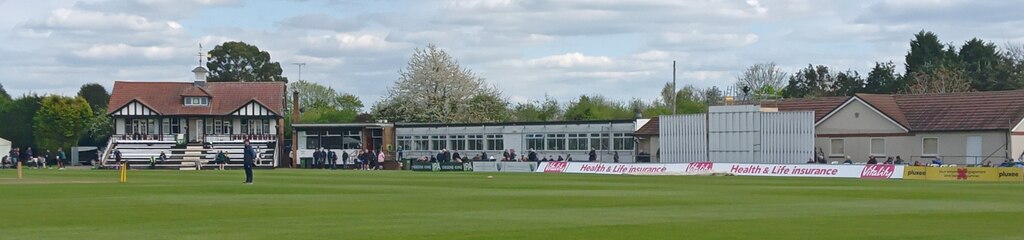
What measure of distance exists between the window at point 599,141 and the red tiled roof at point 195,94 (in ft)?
77.5

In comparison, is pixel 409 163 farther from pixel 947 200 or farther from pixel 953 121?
pixel 947 200

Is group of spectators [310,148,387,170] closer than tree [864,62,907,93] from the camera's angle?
Yes

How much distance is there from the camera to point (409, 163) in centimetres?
7344

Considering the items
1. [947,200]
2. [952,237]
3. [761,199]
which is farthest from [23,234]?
[947,200]

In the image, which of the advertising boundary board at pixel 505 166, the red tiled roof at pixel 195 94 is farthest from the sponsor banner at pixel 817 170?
the red tiled roof at pixel 195 94

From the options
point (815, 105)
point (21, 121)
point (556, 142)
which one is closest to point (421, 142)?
point (556, 142)

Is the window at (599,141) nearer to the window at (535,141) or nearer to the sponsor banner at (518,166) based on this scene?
the window at (535,141)

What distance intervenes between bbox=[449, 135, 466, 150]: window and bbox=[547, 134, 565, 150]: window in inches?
262

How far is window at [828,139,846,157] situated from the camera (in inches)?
2547

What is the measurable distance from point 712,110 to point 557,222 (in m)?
46.5

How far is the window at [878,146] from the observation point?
63.3 metres

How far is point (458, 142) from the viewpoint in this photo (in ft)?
273

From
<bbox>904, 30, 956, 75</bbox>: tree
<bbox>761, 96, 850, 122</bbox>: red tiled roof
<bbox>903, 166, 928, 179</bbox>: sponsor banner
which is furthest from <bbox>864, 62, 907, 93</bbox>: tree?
<bbox>903, 166, 928, 179</bbox>: sponsor banner

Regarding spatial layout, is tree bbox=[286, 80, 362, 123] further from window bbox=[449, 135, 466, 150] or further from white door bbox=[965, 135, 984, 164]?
white door bbox=[965, 135, 984, 164]
